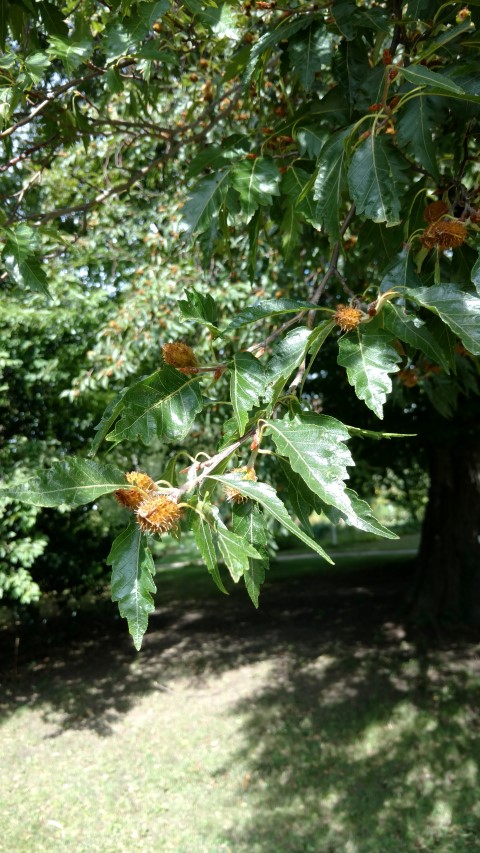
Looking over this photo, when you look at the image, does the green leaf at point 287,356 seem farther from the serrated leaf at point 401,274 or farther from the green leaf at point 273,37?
the green leaf at point 273,37

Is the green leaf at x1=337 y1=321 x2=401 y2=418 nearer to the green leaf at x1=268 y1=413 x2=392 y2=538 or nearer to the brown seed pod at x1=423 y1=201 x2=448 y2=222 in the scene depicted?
the green leaf at x1=268 y1=413 x2=392 y2=538

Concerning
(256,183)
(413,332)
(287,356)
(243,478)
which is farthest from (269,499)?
(256,183)

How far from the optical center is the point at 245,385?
129 cm

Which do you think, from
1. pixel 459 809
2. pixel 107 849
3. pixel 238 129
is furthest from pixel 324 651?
pixel 238 129

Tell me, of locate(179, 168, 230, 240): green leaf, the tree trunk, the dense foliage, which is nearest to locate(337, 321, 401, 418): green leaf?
the dense foliage

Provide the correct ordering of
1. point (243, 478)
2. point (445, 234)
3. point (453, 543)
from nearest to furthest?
point (243, 478) < point (445, 234) < point (453, 543)

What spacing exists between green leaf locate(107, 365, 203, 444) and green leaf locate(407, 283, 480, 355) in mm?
454

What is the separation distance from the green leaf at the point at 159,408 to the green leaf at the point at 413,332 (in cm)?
40

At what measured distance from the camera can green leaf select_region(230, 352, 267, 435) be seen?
1.25 metres

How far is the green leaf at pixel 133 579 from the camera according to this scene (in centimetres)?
111

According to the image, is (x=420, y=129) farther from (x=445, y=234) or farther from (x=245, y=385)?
(x=245, y=385)

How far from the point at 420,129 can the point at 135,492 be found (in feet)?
3.95

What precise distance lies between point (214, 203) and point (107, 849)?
3.78 metres

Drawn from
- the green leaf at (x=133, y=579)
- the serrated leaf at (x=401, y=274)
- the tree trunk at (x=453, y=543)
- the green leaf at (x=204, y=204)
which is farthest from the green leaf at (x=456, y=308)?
the tree trunk at (x=453, y=543)
